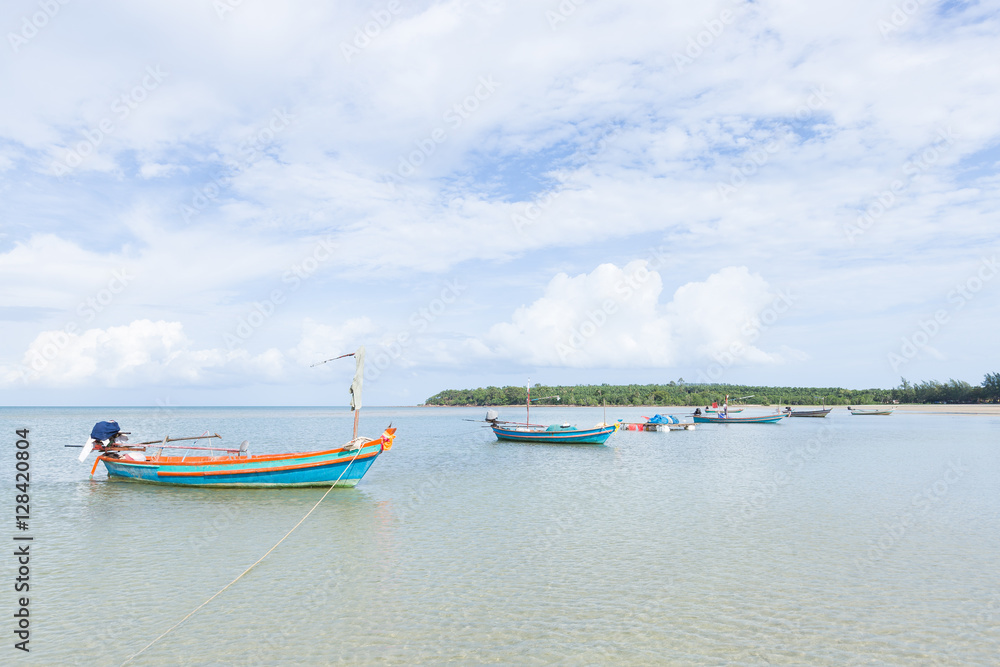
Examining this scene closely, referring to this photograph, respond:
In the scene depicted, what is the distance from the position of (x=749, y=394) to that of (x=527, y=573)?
163582 mm

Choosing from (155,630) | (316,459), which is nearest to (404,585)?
(155,630)

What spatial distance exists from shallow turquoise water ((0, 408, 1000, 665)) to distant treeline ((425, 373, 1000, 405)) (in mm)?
97189

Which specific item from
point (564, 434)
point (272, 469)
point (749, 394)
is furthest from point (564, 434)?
point (749, 394)

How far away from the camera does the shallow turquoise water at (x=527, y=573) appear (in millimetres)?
8867

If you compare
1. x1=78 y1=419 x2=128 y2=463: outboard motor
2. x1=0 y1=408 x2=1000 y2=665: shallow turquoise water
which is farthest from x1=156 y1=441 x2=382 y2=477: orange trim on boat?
x1=78 y1=419 x2=128 y2=463: outboard motor

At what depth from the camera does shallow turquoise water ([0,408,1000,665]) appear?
8.87 meters

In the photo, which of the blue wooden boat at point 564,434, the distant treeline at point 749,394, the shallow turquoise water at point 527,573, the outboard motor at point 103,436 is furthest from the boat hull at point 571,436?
the distant treeline at point 749,394

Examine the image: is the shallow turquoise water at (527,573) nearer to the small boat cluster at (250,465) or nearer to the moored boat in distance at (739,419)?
the small boat cluster at (250,465)

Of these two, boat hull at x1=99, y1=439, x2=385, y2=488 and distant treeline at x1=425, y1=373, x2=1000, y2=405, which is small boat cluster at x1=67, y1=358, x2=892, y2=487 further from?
distant treeline at x1=425, y1=373, x2=1000, y2=405

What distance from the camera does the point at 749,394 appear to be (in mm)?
161625

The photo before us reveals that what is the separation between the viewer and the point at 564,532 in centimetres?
1598

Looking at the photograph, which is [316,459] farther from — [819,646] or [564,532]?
[819,646]

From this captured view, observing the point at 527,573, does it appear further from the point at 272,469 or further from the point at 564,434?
the point at 564,434

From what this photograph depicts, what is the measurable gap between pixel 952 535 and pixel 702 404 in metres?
136
